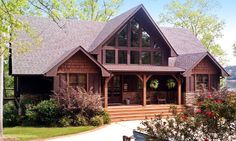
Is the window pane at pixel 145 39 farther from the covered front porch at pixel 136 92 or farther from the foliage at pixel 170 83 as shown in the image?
the foliage at pixel 170 83

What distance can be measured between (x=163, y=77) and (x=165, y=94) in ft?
5.20

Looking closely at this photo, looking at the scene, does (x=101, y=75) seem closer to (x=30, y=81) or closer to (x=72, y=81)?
(x=72, y=81)

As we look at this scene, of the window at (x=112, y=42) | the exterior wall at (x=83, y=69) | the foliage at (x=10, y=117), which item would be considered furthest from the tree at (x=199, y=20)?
the foliage at (x=10, y=117)

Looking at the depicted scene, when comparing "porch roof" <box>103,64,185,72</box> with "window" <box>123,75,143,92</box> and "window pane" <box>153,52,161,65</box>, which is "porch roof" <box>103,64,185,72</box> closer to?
"window pane" <box>153,52,161,65</box>

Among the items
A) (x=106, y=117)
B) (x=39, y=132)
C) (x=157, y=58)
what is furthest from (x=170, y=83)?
(x=39, y=132)

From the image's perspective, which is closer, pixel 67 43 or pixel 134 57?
pixel 134 57

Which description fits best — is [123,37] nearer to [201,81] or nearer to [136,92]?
[136,92]

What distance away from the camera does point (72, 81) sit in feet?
64.5

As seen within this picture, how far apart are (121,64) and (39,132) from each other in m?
9.20

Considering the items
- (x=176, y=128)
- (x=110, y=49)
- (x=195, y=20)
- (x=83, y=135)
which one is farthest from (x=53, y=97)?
(x=195, y=20)

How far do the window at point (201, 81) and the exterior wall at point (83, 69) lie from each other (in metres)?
8.09

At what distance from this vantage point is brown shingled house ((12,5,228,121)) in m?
20.3

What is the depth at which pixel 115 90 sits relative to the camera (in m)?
24.2

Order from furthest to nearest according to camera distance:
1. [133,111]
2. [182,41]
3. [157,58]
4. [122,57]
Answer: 1. [182,41]
2. [157,58]
3. [122,57]
4. [133,111]
